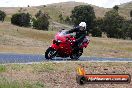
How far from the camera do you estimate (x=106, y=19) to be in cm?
10525

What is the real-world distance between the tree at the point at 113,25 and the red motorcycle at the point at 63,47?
75427 millimetres

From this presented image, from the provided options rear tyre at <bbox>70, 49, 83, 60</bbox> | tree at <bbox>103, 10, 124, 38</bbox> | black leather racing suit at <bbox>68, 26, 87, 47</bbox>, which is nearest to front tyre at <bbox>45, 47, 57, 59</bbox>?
rear tyre at <bbox>70, 49, 83, 60</bbox>

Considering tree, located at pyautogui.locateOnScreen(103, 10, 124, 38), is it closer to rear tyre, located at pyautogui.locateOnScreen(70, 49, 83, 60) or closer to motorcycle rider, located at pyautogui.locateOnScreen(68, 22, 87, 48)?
rear tyre, located at pyautogui.locateOnScreen(70, 49, 83, 60)

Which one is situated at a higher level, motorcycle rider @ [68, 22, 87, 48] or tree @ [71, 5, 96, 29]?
motorcycle rider @ [68, 22, 87, 48]

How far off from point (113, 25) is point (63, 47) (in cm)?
8030

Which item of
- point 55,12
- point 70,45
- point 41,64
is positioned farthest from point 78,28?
point 55,12

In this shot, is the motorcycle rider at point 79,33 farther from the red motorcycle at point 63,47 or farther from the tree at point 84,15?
the tree at point 84,15

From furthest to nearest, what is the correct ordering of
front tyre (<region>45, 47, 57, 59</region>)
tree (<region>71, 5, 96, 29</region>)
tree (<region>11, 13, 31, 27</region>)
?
1. tree (<region>71, 5, 96, 29</region>)
2. tree (<region>11, 13, 31, 27</region>)
3. front tyre (<region>45, 47, 57, 59</region>)

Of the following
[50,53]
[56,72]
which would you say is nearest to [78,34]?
[50,53]

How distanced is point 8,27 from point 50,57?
49.7 m

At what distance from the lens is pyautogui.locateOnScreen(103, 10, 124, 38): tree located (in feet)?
324

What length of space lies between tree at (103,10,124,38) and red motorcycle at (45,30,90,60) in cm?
7543

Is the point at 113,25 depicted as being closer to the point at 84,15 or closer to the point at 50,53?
the point at 84,15

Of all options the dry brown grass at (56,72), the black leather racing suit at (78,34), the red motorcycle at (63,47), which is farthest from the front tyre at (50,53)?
the dry brown grass at (56,72)
